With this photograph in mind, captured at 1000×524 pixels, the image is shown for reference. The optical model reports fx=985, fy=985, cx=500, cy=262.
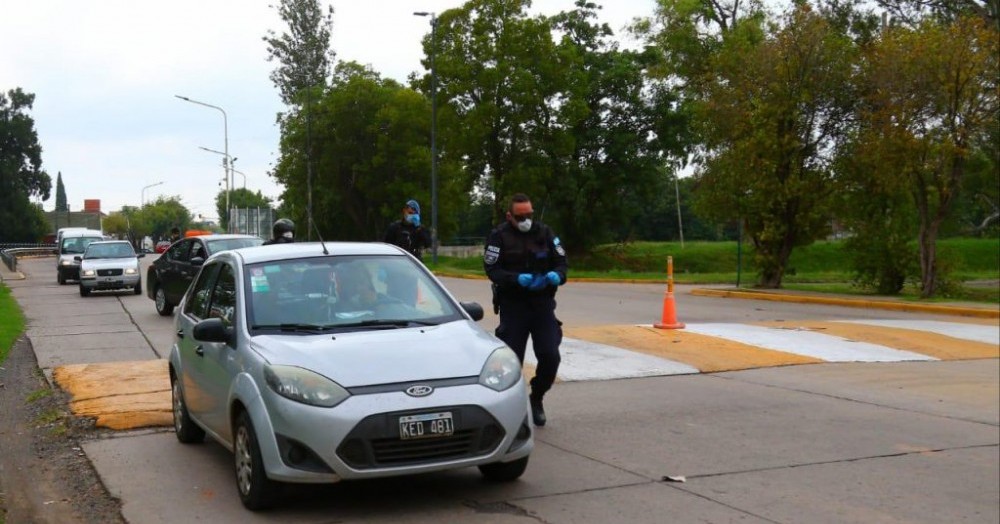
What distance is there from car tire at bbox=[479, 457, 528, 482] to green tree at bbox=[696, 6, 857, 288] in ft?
60.4

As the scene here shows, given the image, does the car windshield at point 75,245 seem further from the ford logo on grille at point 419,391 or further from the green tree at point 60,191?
the green tree at point 60,191

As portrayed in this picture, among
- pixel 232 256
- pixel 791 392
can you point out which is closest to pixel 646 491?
pixel 232 256

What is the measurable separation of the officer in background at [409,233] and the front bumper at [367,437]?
6.76 metres

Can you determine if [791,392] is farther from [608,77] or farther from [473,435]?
[608,77]

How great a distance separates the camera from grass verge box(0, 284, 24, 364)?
13891 millimetres

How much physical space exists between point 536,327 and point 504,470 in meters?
1.80

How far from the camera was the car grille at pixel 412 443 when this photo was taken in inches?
205

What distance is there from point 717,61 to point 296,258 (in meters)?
20.3

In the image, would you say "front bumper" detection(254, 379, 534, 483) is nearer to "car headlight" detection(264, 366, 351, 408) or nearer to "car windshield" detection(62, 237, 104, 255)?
"car headlight" detection(264, 366, 351, 408)

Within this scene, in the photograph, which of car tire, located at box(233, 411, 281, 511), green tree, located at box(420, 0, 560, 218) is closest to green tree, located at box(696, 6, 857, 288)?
car tire, located at box(233, 411, 281, 511)

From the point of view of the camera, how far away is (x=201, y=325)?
6.17 m

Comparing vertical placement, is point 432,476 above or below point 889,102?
below

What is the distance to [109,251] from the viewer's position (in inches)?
991

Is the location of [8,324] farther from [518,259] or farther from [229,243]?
[518,259]
